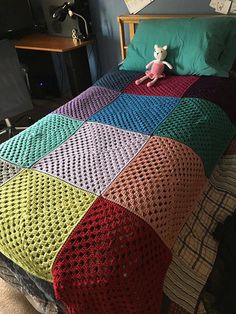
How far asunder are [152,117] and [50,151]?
51 cm

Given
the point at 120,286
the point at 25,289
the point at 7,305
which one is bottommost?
the point at 7,305

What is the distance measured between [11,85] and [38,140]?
1.03m

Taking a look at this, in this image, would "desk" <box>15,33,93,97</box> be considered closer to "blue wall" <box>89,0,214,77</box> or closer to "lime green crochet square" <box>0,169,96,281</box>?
"blue wall" <box>89,0,214,77</box>

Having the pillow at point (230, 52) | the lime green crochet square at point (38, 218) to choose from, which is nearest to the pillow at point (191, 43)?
the pillow at point (230, 52)

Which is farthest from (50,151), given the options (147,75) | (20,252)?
(147,75)

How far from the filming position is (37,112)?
2930 millimetres

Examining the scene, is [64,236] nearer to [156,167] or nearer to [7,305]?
[156,167]

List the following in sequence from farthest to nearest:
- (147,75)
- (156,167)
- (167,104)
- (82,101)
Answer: (147,75), (82,101), (167,104), (156,167)

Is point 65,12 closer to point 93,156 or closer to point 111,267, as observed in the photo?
point 93,156

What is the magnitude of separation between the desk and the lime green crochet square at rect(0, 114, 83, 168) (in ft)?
3.81

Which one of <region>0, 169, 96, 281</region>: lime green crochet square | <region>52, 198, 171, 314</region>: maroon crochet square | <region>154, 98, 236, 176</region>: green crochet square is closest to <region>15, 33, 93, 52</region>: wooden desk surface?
<region>154, 98, 236, 176</region>: green crochet square

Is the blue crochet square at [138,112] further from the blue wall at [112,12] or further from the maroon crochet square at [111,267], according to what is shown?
the blue wall at [112,12]

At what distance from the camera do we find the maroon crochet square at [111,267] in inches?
31.5

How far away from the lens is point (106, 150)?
3.95ft
